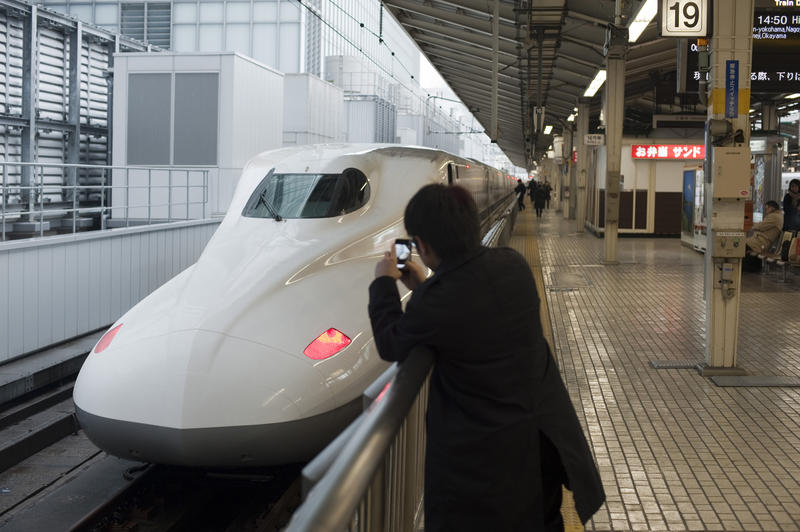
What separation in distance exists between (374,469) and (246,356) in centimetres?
314

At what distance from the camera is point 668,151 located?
73.3 feet

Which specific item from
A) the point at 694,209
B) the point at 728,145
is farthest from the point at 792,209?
the point at 728,145

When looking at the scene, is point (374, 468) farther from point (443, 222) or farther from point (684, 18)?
point (684, 18)

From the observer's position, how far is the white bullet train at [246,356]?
4.72 meters

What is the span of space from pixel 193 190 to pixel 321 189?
1032 cm

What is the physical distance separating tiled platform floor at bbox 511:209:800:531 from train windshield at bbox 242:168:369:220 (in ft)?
7.60

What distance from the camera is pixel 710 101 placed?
7.07 m

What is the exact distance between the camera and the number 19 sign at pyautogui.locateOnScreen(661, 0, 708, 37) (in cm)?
694

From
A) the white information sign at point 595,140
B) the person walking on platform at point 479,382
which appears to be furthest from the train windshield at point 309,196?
the white information sign at point 595,140

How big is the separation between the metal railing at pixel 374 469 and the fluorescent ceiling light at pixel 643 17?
7.84m

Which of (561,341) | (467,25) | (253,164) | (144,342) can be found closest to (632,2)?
(467,25)

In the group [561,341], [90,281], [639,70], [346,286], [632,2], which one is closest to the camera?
[346,286]

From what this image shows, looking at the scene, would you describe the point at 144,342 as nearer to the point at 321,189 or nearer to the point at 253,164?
the point at 321,189

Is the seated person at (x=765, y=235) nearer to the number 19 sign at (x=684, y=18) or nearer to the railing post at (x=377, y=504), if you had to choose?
the number 19 sign at (x=684, y=18)
